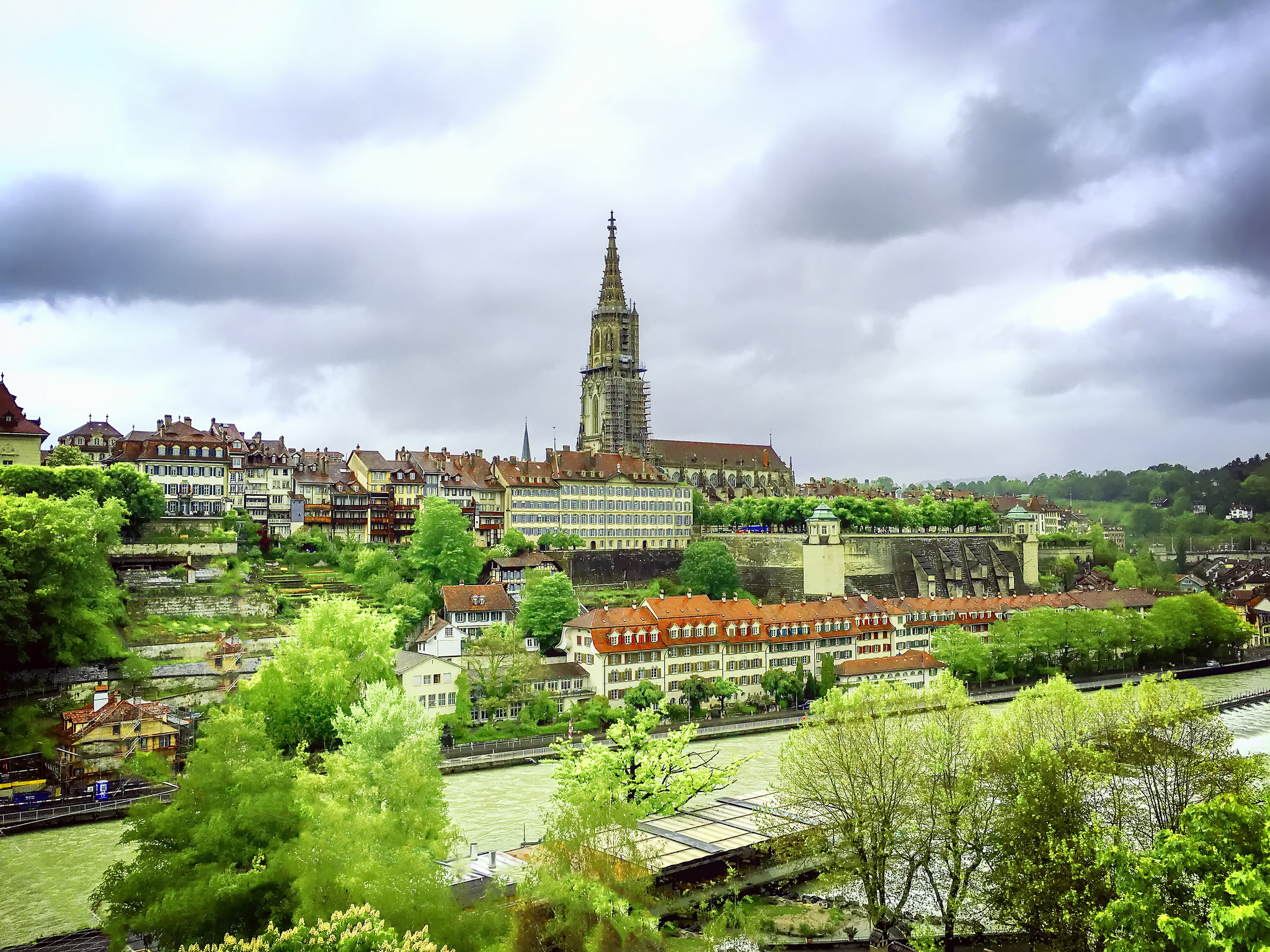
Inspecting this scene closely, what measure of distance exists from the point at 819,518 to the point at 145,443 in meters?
48.6

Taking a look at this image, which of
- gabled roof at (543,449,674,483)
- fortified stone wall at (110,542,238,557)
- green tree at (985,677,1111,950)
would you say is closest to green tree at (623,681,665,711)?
green tree at (985,677,1111,950)

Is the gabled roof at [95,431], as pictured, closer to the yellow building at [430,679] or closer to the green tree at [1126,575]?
the yellow building at [430,679]

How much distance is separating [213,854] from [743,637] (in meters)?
38.9

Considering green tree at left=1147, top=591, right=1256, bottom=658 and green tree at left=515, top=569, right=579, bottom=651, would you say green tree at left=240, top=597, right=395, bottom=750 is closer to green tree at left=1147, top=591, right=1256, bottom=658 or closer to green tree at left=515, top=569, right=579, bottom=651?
green tree at left=515, top=569, right=579, bottom=651

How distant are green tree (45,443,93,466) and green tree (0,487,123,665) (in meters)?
19.0

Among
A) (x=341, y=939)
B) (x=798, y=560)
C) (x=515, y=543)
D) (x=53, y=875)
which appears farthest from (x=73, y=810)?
(x=798, y=560)

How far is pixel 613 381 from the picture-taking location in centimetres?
12319

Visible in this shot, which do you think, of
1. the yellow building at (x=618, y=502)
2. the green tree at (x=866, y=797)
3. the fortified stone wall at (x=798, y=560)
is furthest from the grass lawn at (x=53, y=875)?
the fortified stone wall at (x=798, y=560)

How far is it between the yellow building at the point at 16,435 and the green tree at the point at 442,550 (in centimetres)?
2222

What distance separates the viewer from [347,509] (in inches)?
3031

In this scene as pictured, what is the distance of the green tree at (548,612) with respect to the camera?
57344 mm

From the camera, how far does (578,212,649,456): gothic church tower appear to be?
123 m

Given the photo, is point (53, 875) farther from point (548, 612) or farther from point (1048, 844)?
point (548, 612)

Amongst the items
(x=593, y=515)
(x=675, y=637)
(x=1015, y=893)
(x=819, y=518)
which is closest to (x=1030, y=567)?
(x=819, y=518)
